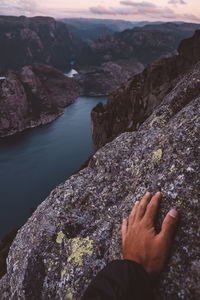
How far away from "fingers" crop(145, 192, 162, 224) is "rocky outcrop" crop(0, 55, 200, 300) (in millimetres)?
256

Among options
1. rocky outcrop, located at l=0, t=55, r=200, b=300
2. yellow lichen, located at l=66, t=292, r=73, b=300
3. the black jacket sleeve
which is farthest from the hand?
yellow lichen, located at l=66, t=292, r=73, b=300

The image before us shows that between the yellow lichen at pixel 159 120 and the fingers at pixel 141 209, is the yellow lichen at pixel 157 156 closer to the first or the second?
the fingers at pixel 141 209

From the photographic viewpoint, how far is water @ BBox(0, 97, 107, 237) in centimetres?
11499

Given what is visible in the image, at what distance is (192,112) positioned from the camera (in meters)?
9.95

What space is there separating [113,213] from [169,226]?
4.83 m

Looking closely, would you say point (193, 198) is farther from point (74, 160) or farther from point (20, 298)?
point (74, 160)

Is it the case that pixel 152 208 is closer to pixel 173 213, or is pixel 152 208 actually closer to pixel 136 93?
pixel 173 213

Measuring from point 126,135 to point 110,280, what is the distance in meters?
11.4

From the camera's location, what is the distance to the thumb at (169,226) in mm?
6133

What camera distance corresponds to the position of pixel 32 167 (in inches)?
5787

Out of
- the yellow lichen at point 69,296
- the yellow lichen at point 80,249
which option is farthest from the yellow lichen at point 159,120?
the yellow lichen at point 69,296

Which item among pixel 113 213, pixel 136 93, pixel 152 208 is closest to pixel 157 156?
pixel 152 208

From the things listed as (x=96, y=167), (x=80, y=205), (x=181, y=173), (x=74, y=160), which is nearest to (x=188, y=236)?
(x=181, y=173)

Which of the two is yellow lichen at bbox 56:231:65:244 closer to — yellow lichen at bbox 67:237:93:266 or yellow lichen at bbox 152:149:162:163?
yellow lichen at bbox 67:237:93:266
